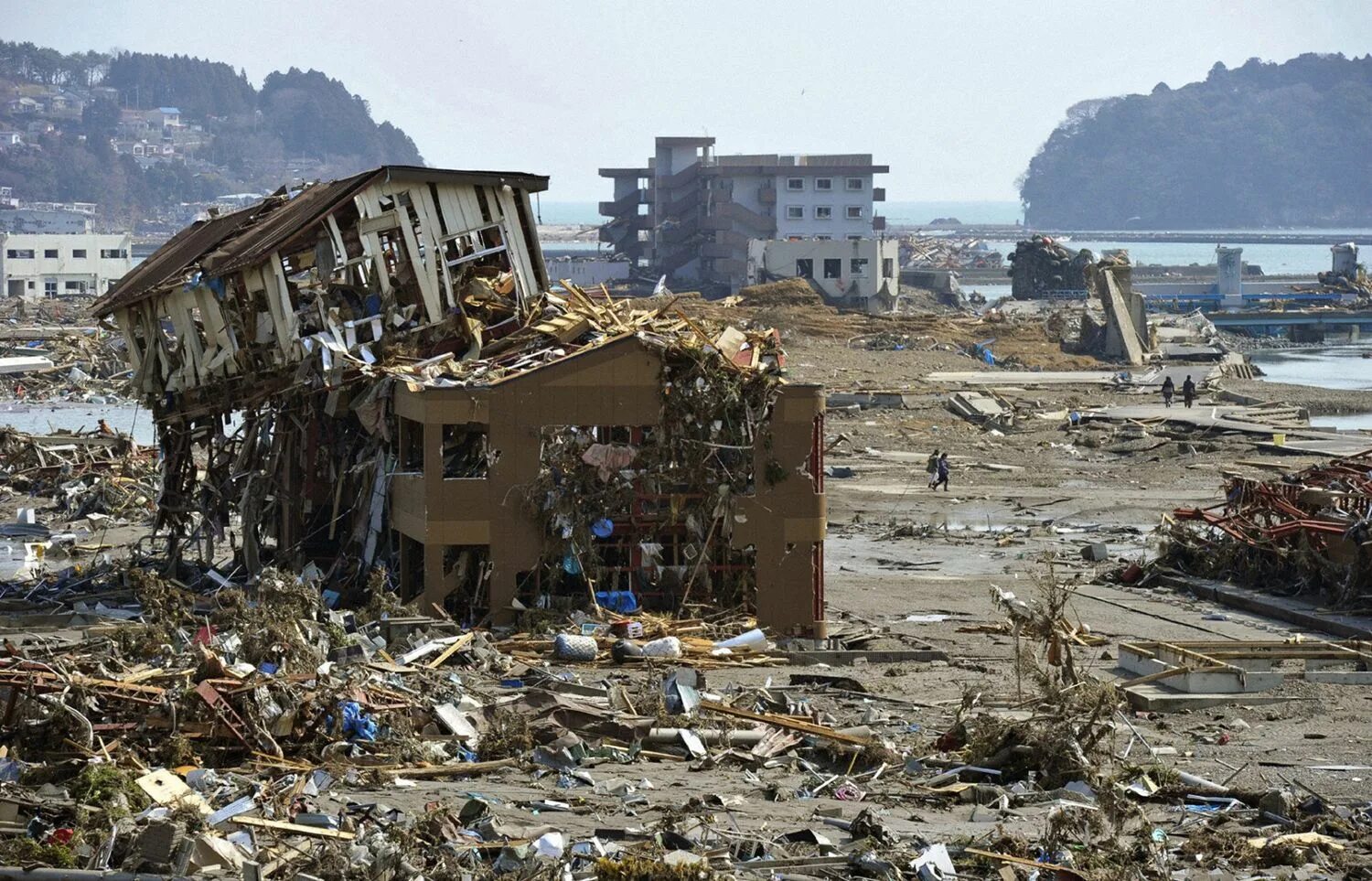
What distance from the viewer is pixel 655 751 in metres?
12.7

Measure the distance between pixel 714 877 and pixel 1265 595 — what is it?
550 inches

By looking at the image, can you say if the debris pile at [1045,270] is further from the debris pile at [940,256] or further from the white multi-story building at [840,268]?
the debris pile at [940,256]

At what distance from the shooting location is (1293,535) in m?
22.1

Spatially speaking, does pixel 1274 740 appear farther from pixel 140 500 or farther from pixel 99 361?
pixel 99 361

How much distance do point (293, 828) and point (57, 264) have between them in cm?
10141

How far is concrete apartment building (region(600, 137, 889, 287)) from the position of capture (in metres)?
99.8

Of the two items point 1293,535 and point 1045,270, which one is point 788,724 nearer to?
point 1293,535

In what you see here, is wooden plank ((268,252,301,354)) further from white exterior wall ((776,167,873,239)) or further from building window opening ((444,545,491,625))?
white exterior wall ((776,167,873,239))

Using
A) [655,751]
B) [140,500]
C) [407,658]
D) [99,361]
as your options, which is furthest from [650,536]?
[99,361]

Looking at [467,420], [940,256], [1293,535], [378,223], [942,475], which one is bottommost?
[942,475]

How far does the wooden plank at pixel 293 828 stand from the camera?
10.0 m

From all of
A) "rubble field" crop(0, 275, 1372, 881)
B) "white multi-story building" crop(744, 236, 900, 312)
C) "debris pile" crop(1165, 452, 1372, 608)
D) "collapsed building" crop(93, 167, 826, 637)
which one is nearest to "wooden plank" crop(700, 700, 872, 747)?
"rubble field" crop(0, 275, 1372, 881)

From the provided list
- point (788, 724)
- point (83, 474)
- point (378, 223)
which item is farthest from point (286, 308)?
point (83, 474)

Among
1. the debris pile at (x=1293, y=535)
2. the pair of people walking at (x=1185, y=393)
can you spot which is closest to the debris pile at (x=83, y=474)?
the debris pile at (x=1293, y=535)
